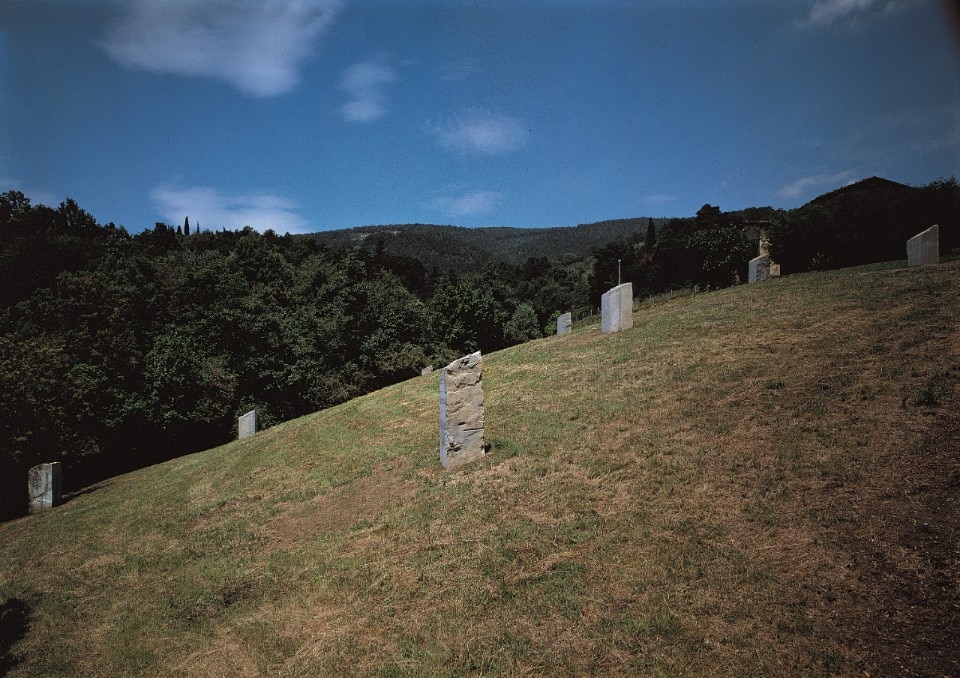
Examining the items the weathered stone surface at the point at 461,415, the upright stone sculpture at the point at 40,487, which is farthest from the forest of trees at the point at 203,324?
the weathered stone surface at the point at 461,415

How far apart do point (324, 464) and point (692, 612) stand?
10.9 m

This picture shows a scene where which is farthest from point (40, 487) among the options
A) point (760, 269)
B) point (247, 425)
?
point (760, 269)

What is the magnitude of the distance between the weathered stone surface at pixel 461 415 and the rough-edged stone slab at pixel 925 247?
752 inches

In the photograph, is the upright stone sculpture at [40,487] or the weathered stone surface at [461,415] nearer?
the weathered stone surface at [461,415]

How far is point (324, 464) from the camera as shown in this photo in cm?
1337

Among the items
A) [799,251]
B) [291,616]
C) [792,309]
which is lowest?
[291,616]

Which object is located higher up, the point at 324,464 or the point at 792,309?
the point at 792,309

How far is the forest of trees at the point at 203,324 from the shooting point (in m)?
21.5

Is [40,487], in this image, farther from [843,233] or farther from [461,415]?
[843,233]

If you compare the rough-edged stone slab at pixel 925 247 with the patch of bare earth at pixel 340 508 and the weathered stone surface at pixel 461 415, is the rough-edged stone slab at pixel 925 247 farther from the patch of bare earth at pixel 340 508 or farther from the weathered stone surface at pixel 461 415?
the patch of bare earth at pixel 340 508

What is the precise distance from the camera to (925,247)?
17.6m

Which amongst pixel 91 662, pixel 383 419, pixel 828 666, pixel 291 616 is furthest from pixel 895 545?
pixel 383 419

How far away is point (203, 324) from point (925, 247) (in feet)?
134

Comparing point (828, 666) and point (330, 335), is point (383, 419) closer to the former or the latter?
point (828, 666)
